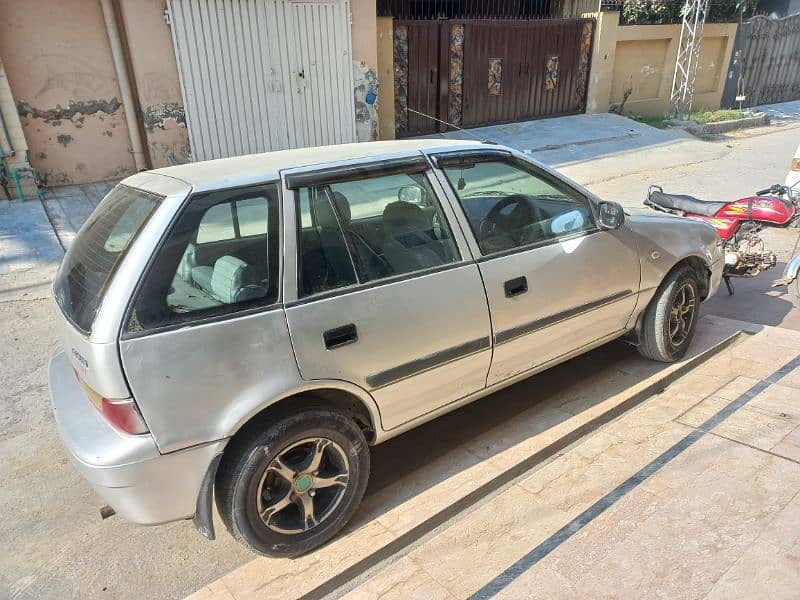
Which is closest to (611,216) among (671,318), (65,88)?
(671,318)

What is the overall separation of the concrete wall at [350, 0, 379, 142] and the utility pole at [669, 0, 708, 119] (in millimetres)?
9377

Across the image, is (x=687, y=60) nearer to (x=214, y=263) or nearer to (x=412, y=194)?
(x=412, y=194)

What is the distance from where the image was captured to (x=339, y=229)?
271 cm

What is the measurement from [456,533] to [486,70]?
40.7ft

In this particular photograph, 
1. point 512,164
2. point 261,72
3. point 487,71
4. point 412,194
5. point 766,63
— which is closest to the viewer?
point 412,194

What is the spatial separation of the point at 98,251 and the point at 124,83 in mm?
7019

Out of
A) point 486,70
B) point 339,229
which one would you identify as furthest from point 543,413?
point 486,70

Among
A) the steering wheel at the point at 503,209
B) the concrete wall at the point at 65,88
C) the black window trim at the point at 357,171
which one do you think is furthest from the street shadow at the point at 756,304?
the concrete wall at the point at 65,88

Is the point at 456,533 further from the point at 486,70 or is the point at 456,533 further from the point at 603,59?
the point at 603,59

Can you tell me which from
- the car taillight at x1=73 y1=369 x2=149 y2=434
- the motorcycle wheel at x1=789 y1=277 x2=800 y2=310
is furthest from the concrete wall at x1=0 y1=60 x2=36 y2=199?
the motorcycle wheel at x1=789 y1=277 x2=800 y2=310

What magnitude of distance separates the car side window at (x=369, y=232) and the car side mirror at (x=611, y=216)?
1118 mm

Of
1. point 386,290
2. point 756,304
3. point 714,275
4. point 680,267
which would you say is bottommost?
Result: point 756,304

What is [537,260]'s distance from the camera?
321 centimetres

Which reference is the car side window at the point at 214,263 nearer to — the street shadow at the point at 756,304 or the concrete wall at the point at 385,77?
the street shadow at the point at 756,304
